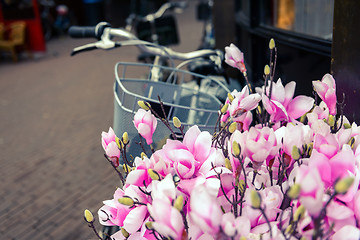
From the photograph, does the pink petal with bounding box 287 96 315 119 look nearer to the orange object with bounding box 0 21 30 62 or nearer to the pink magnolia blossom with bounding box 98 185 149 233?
the pink magnolia blossom with bounding box 98 185 149 233

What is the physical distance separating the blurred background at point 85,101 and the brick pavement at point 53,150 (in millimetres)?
11

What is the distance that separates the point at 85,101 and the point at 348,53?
5.92 m

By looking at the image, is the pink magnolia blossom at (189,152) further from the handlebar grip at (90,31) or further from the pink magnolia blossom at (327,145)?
the handlebar grip at (90,31)

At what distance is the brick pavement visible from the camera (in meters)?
3.40

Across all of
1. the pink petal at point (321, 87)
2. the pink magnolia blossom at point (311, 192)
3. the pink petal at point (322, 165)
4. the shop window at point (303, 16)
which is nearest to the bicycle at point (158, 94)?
the pink petal at point (321, 87)

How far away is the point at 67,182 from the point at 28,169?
680mm

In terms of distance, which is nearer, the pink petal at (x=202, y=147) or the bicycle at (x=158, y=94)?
the pink petal at (x=202, y=147)

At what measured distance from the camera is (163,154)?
947mm

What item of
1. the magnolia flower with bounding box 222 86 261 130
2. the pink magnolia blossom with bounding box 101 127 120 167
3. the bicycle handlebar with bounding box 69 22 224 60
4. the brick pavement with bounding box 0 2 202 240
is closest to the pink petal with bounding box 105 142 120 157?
the pink magnolia blossom with bounding box 101 127 120 167

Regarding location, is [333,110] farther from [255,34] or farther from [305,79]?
[255,34]

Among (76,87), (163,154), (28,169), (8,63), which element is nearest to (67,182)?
(28,169)

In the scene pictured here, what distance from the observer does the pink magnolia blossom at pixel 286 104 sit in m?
1.07

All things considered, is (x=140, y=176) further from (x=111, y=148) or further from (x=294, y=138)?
(x=294, y=138)

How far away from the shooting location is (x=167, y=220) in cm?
68
